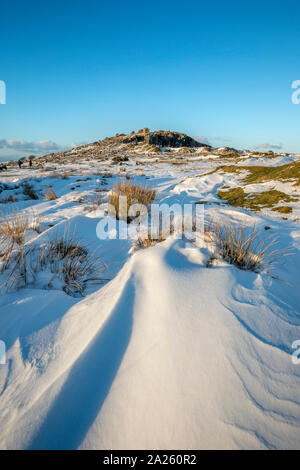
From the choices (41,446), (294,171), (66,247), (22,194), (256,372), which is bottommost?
(41,446)

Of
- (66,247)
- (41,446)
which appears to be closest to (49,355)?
(41,446)

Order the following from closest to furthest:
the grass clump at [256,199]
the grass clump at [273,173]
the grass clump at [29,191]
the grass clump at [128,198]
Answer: the grass clump at [128,198], the grass clump at [256,199], the grass clump at [273,173], the grass clump at [29,191]

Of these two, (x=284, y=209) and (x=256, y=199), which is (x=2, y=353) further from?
(x=256, y=199)

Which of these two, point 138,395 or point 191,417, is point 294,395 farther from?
point 138,395

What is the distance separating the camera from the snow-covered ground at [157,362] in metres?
0.72

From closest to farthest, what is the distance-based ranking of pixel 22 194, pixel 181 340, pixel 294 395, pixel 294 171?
pixel 294 395 < pixel 181 340 < pixel 294 171 < pixel 22 194

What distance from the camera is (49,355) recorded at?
1066 mm

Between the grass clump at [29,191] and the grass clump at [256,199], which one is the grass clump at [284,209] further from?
the grass clump at [29,191]

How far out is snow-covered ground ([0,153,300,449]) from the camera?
28.4 inches

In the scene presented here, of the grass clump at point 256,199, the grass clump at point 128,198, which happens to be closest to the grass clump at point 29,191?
the grass clump at point 128,198

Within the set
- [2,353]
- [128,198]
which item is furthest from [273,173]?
[2,353]

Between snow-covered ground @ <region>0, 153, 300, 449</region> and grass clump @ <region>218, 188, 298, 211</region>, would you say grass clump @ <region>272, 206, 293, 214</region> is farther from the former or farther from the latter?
snow-covered ground @ <region>0, 153, 300, 449</region>

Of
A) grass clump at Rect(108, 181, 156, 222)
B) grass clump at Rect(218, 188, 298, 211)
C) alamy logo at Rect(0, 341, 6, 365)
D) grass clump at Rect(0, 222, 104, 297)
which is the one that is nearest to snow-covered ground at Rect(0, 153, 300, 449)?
alamy logo at Rect(0, 341, 6, 365)

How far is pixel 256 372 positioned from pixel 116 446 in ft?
2.05
